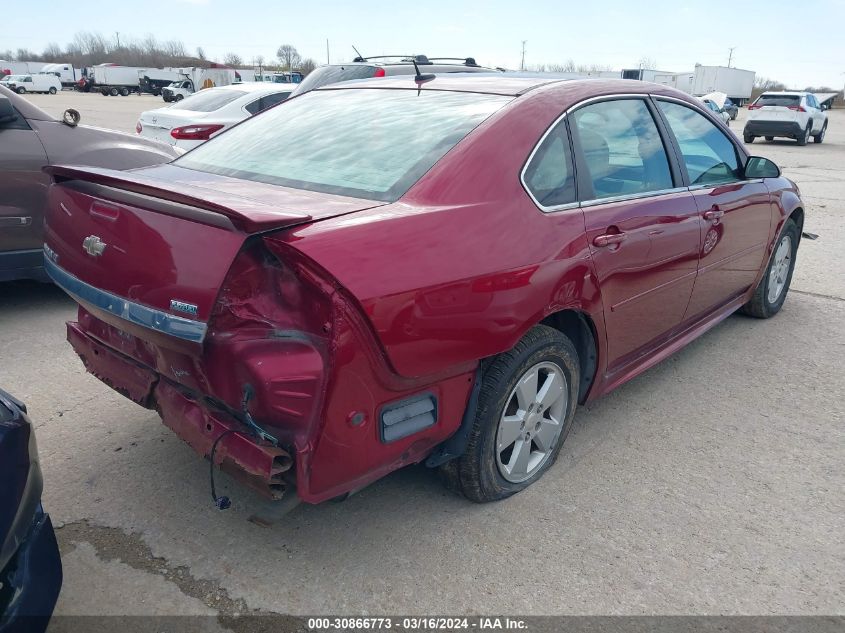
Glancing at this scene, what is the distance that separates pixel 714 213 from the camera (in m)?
3.61

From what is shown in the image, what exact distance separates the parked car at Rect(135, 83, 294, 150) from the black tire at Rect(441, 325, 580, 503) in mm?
6320

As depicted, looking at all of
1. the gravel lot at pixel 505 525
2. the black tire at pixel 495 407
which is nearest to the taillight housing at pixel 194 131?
the gravel lot at pixel 505 525

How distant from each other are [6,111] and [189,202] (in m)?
3.44

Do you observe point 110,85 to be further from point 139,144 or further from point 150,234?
point 150,234

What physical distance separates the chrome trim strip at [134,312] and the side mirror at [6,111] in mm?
2729

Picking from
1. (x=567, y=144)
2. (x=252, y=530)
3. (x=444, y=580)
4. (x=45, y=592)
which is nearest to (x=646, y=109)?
(x=567, y=144)

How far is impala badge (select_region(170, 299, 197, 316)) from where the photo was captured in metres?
1.95

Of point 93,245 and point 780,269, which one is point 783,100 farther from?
point 93,245

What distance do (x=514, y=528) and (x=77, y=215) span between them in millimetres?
1980

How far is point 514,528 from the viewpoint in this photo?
2.60 m

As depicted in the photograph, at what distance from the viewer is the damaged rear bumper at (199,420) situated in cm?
202

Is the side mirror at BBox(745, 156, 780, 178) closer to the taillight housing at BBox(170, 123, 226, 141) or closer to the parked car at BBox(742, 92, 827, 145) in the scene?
the taillight housing at BBox(170, 123, 226, 141)

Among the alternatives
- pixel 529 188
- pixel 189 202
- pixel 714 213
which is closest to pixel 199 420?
pixel 189 202

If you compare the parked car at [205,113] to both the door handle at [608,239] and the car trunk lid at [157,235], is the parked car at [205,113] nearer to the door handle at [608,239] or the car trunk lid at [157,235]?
the car trunk lid at [157,235]
